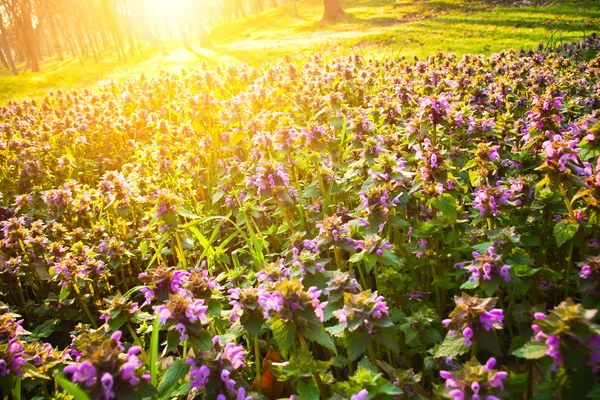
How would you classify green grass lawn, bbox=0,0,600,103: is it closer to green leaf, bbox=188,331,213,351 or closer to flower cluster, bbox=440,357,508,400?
green leaf, bbox=188,331,213,351

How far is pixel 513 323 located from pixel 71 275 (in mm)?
3569

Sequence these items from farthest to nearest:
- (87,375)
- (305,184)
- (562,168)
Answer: (305,184)
(562,168)
(87,375)

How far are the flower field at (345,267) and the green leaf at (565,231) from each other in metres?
0.01

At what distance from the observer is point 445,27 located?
18312 mm

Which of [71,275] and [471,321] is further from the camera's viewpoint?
[71,275]

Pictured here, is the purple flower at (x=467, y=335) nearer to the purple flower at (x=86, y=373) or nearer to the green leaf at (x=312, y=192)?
the purple flower at (x=86, y=373)

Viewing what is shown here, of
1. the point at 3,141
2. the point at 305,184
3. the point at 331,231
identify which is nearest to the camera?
the point at 331,231

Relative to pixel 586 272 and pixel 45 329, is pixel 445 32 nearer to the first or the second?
pixel 586 272

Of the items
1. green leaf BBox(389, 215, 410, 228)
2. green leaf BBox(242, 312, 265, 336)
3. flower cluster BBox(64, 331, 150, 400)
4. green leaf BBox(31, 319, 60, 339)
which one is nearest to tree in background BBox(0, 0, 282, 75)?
green leaf BBox(31, 319, 60, 339)

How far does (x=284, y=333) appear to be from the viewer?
2049 mm

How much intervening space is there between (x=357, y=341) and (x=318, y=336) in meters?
0.20

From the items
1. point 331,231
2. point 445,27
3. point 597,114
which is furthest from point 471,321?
point 445,27

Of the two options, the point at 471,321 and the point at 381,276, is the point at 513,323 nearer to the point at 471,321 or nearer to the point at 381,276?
the point at 381,276

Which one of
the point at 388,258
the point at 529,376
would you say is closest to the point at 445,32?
the point at 388,258
